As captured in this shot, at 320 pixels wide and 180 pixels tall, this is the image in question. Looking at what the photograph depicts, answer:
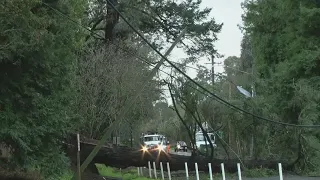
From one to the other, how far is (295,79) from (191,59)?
6.51m

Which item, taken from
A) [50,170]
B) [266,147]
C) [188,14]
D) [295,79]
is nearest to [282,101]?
[295,79]

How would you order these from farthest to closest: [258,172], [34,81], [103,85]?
[103,85] < [258,172] < [34,81]

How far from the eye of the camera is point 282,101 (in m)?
25.5

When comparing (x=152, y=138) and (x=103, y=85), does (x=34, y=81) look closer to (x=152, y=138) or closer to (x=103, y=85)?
(x=103, y=85)

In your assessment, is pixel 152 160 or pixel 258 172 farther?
pixel 152 160

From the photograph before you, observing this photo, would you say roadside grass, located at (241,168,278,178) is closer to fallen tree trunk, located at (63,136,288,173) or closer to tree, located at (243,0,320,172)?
fallen tree trunk, located at (63,136,288,173)

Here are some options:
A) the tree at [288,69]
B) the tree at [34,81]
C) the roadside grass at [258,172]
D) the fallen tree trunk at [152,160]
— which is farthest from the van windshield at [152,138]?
the tree at [34,81]

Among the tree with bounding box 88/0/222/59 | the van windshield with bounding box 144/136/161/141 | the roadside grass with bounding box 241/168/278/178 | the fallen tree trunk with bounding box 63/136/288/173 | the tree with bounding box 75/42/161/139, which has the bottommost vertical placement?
the roadside grass with bounding box 241/168/278/178

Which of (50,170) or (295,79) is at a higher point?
(295,79)

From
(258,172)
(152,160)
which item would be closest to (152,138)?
(152,160)

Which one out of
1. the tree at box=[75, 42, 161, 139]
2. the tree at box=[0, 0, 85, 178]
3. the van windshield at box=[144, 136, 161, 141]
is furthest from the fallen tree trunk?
the van windshield at box=[144, 136, 161, 141]

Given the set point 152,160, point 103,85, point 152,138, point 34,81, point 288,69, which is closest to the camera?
point 34,81

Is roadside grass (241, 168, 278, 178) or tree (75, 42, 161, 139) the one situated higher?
tree (75, 42, 161, 139)

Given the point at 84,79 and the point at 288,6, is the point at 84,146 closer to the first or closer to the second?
the point at 84,79
